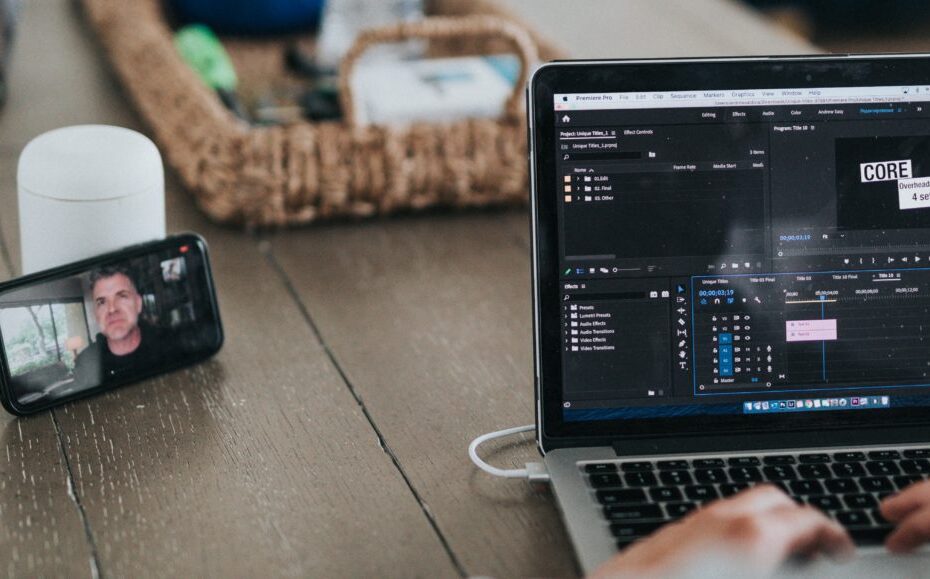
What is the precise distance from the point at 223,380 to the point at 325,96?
540mm

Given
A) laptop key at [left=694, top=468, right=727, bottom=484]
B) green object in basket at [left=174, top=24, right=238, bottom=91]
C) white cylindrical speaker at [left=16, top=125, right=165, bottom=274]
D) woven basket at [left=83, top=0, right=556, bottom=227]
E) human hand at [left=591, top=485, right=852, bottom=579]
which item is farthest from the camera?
green object in basket at [left=174, top=24, right=238, bottom=91]

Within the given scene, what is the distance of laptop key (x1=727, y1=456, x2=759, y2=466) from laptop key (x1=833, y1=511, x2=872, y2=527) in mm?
65

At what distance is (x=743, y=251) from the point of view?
0.74 m

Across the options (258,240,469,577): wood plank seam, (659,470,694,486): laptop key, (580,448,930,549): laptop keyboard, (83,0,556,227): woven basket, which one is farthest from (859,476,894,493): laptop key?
(83,0,556,227): woven basket

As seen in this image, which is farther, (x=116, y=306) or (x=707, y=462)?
(x=116, y=306)

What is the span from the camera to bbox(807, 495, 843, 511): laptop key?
663 millimetres

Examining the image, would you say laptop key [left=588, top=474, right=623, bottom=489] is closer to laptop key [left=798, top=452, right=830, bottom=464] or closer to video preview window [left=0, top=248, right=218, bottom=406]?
laptop key [left=798, top=452, right=830, bottom=464]

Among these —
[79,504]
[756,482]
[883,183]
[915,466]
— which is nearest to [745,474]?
[756,482]

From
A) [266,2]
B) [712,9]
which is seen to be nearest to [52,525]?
[266,2]

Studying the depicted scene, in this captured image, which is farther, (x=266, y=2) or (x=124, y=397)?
(x=266, y=2)

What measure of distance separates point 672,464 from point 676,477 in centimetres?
1

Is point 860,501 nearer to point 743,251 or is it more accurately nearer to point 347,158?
point 743,251

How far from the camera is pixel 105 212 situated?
0.82 m

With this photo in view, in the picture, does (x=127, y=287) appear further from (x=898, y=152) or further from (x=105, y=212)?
(x=898, y=152)
